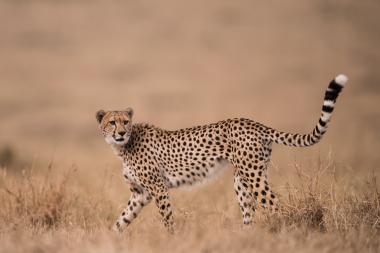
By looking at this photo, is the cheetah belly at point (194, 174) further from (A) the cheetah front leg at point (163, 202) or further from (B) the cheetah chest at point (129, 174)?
(B) the cheetah chest at point (129, 174)

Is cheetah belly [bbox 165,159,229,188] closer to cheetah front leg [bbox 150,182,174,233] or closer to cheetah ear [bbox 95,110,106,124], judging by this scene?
cheetah front leg [bbox 150,182,174,233]

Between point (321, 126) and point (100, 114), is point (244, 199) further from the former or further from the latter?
point (100, 114)

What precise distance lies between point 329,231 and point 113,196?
119 inches

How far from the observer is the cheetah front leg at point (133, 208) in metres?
6.16

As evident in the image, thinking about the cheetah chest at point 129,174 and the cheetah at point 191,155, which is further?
the cheetah chest at point 129,174

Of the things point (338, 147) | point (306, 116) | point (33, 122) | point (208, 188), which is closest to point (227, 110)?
point (306, 116)

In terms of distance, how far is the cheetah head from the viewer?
19.8 feet

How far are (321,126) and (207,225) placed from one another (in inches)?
44.4

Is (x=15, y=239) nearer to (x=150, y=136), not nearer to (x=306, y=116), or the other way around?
(x=150, y=136)

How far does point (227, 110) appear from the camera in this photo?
889 inches

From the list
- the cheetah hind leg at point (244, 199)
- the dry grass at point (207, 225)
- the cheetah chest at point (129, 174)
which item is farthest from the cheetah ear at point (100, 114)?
the cheetah hind leg at point (244, 199)

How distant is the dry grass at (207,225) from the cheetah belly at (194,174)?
29 centimetres

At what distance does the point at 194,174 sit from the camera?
6070 millimetres

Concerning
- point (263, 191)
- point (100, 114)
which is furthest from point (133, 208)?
point (263, 191)
